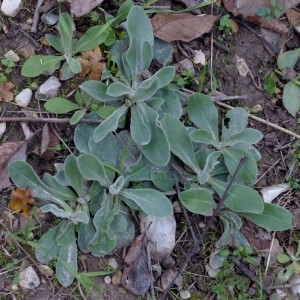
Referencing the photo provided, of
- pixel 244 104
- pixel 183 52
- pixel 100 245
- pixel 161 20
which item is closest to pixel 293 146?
pixel 244 104

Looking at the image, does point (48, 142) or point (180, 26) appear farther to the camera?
point (180, 26)

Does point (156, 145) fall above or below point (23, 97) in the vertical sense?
below

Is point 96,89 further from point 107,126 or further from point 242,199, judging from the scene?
point 242,199

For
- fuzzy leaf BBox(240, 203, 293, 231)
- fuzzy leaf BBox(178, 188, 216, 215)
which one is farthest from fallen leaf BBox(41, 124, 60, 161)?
fuzzy leaf BBox(240, 203, 293, 231)

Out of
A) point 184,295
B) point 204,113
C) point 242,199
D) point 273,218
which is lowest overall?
point 184,295

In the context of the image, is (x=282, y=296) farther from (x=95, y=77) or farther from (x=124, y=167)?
(x=95, y=77)

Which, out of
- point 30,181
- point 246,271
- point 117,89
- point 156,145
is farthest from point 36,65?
point 246,271

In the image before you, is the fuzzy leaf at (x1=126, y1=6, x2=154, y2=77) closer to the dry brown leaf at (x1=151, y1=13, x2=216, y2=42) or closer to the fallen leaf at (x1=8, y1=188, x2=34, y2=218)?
the dry brown leaf at (x1=151, y1=13, x2=216, y2=42)

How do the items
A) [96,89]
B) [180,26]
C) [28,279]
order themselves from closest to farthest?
[28,279], [96,89], [180,26]
